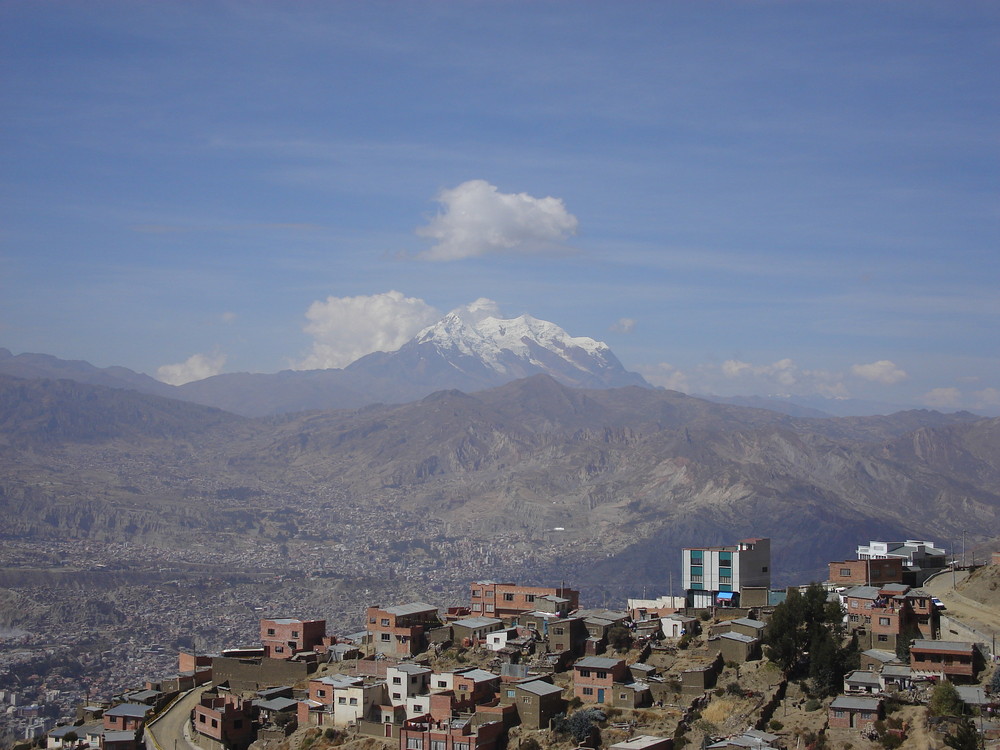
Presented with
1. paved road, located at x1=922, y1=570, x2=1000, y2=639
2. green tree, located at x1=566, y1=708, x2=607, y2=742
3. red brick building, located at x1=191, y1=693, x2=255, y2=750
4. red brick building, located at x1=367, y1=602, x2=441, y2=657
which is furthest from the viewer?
red brick building, located at x1=367, y1=602, x2=441, y2=657

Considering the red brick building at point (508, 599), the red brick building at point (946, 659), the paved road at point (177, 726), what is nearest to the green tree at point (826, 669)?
the red brick building at point (946, 659)

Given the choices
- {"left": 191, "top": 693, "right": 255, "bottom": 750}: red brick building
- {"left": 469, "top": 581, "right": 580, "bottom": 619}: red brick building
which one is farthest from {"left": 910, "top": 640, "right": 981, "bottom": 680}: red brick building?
{"left": 191, "top": 693, "right": 255, "bottom": 750}: red brick building

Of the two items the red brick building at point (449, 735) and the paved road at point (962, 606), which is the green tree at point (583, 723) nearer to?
the red brick building at point (449, 735)

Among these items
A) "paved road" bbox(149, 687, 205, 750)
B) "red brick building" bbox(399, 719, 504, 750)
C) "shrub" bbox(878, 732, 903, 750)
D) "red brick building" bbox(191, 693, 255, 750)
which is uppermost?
"shrub" bbox(878, 732, 903, 750)

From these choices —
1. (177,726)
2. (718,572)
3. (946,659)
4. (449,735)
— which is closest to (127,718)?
(177,726)

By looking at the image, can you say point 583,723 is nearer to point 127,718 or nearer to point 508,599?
point 508,599

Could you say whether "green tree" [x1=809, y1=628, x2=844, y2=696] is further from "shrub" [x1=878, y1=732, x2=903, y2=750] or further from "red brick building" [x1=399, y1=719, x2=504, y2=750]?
"red brick building" [x1=399, y1=719, x2=504, y2=750]

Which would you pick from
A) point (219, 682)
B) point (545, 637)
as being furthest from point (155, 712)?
point (545, 637)

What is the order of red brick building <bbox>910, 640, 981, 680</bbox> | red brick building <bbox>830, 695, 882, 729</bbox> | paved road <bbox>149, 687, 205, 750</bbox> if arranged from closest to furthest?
red brick building <bbox>830, 695, 882, 729</bbox>
red brick building <bbox>910, 640, 981, 680</bbox>
paved road <bbox>149, 687, 205, 750</bbox>
